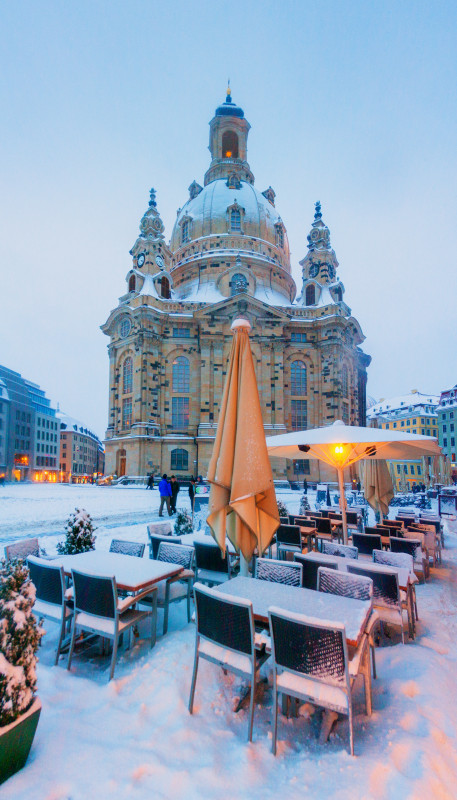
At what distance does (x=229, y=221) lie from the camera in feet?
145

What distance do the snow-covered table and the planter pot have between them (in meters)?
1.43

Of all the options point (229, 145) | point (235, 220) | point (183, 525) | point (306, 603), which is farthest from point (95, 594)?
point (229, 145)

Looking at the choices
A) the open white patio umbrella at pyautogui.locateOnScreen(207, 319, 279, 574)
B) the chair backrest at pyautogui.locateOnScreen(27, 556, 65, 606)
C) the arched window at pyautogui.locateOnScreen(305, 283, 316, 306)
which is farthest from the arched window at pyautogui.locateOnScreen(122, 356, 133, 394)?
the chair backrest at pyautogui.locateOnScreen(27, 556, 65, 606)

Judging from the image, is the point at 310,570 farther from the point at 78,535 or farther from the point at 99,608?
the point at 78,535

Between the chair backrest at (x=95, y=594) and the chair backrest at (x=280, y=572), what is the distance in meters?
1.75

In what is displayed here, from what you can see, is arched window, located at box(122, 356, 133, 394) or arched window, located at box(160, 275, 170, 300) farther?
arched window, located at box(160, 275, 170, 300)

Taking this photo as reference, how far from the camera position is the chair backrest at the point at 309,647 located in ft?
9.33

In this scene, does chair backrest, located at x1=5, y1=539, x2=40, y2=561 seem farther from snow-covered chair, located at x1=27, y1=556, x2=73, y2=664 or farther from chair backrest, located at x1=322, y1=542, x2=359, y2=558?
chair backrest, located at x1=322, y1=542, x2=359, y2=558

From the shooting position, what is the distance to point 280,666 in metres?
3.10

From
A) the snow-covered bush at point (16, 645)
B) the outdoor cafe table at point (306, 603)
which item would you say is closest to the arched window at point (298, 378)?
the outdoor cafe table at point (306, 603)

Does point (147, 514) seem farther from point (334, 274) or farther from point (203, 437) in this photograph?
point (334, 274)

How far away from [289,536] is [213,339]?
99.5ft

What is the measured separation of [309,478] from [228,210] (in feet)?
101

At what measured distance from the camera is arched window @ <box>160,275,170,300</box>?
133ft
